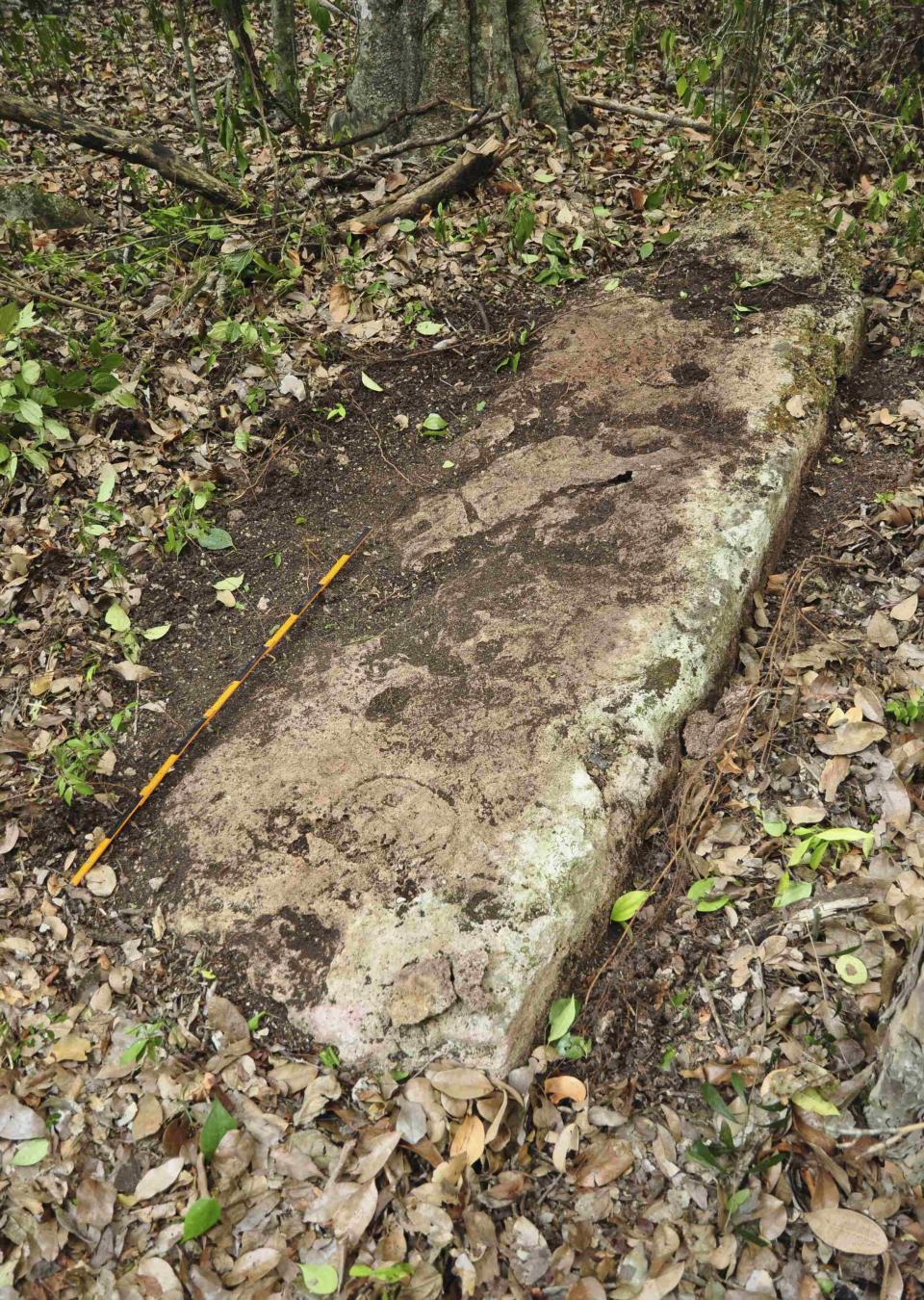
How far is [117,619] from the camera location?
3.17 meters

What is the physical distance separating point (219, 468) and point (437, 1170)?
8.69ft

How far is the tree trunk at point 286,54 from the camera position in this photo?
4996 mm

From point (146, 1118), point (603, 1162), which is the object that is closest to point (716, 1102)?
point (603, 1162)

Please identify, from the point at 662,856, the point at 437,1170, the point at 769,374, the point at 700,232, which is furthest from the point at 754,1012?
the point at 700,232

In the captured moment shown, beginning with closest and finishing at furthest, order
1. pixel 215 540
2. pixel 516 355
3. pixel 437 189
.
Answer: pixel 215 540 < pixel 516 355 < pixel 437 189

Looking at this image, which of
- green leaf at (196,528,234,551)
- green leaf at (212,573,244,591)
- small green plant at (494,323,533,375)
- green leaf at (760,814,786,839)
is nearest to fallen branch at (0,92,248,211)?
small green plant at (494,323,533,375)

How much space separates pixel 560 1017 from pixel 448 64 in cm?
455

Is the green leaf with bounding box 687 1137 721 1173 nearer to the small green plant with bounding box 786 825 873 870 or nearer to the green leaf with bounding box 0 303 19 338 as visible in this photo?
the small green plant with bounding box 786 825 873 870

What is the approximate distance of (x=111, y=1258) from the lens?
201 centimetres

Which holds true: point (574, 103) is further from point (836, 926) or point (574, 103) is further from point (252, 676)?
point (836, 926)

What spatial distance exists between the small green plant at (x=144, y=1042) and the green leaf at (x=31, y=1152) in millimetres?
237

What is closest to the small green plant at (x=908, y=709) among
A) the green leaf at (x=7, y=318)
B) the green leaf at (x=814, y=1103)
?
the green leaf at (x=814, y=1103)

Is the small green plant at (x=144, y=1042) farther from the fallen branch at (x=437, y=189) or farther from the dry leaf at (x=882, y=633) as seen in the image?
the fallen branch at (x=437, y=189)

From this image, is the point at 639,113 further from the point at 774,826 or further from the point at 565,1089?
the point at 565,1089
